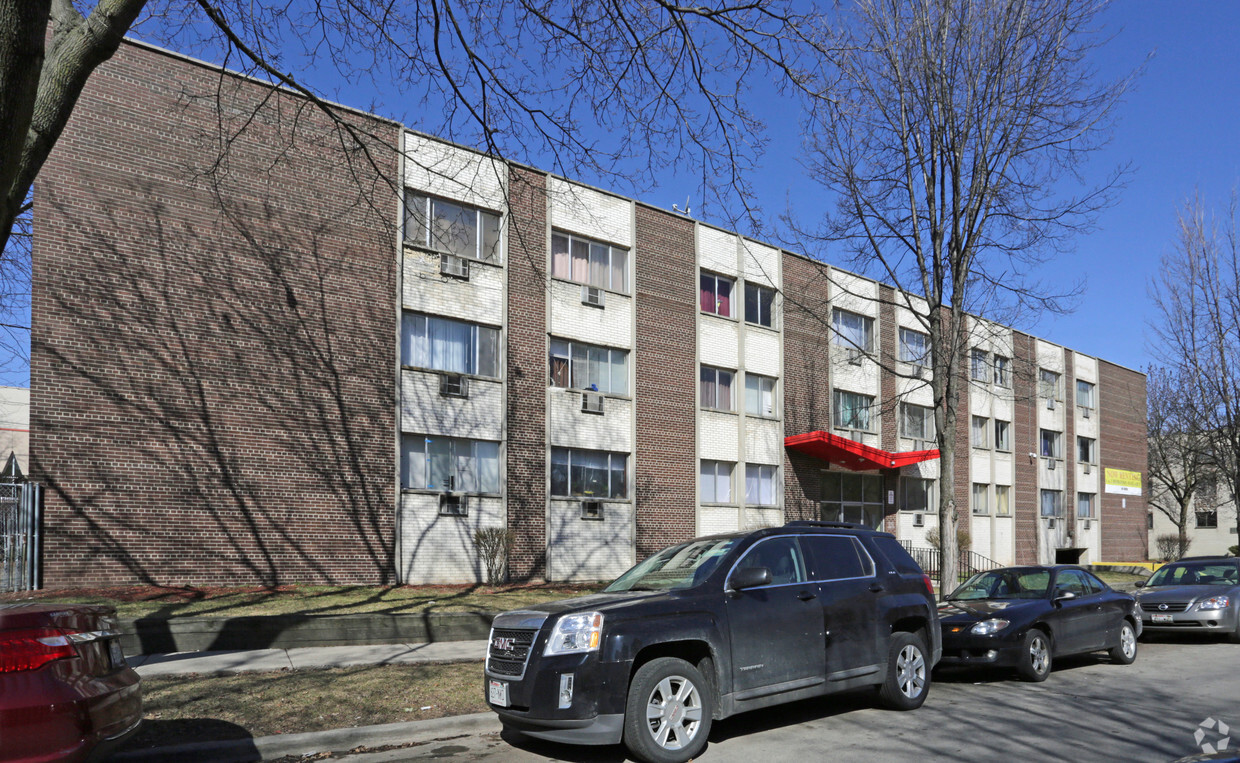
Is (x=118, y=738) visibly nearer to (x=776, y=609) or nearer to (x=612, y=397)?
(x=776, y=609)

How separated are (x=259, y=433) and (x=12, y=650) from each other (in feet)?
45.4

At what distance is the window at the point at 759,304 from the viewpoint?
93.8 feet

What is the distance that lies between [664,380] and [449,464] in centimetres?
711

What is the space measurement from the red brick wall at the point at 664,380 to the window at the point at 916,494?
1089cm

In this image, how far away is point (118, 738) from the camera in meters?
5.32

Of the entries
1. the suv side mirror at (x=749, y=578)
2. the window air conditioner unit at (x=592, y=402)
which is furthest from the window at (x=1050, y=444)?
the suv side mirror at (x=749, y=578)

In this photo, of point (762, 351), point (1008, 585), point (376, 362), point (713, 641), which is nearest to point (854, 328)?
point (762, 351)

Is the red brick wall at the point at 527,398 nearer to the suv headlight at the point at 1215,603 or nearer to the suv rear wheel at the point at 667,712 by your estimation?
the suv headlight at the point at 1215,603

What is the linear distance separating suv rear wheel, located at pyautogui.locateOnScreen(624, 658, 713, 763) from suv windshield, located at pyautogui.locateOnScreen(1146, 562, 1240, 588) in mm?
12523

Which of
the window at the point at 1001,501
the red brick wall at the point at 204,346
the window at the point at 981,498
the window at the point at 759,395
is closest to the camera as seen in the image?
the red brick wall at the point at 204,346

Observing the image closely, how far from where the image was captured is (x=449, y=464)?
21000 millimetres

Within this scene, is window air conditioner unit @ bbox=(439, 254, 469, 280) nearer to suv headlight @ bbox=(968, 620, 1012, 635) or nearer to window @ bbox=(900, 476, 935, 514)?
suv headlight @ bbox=(968, 620, 1012, 635)

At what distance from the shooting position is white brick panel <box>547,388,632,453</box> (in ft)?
75.8

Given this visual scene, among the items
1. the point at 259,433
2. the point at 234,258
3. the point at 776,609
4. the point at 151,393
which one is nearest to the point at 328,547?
the point at 259,433
